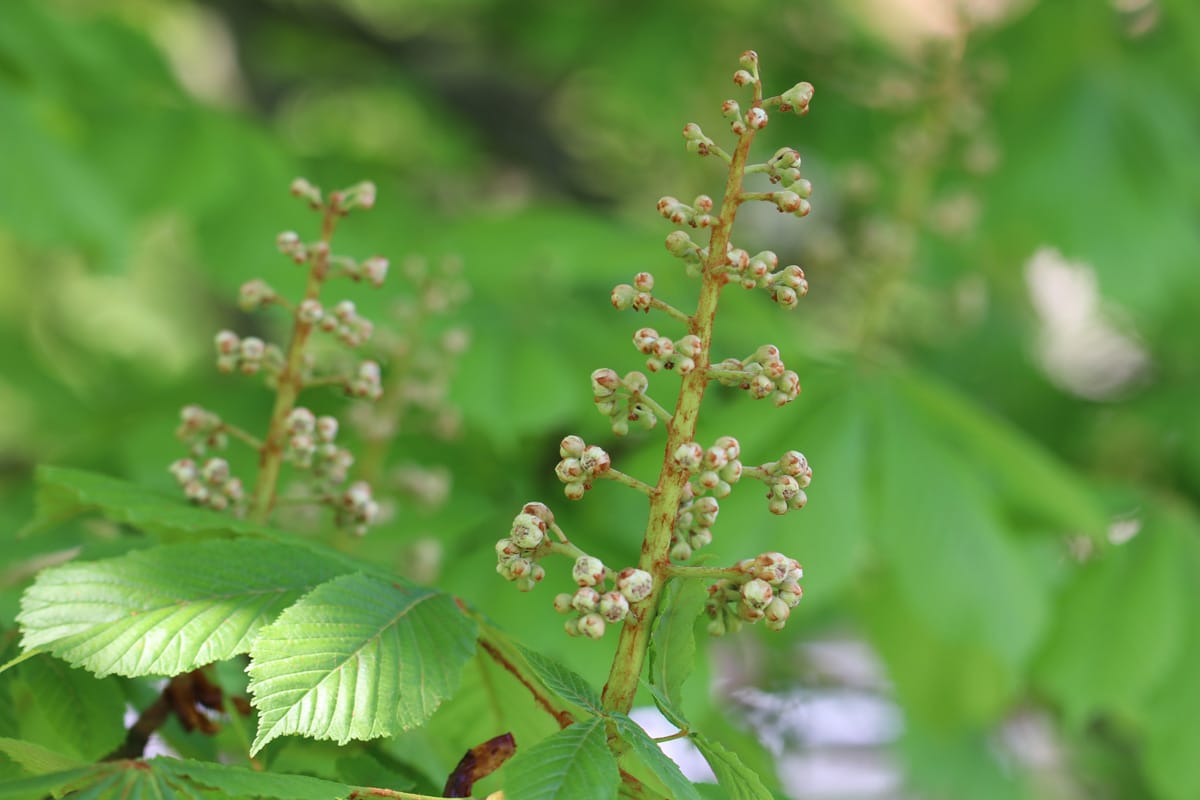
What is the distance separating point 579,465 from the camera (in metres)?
0.84

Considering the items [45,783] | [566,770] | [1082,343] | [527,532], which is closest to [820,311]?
[1082,343]

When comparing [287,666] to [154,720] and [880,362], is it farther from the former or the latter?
[880,362]

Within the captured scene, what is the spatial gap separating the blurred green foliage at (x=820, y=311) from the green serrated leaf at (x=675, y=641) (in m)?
0.22

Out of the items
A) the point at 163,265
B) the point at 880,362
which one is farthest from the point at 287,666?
the point at 163,265

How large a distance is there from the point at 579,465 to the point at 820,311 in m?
3.08

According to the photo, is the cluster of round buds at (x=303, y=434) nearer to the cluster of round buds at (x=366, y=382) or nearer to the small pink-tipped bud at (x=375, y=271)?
the cluster of round buds at (x=366, y=382)

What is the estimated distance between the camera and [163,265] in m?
6.52

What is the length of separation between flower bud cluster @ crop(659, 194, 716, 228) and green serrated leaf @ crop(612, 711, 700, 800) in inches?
14.1

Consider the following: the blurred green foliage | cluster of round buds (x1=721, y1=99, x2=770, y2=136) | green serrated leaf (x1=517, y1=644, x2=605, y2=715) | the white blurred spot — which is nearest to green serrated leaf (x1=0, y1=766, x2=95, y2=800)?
the blurred green foliage

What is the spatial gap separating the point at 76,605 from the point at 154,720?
0.77 feet

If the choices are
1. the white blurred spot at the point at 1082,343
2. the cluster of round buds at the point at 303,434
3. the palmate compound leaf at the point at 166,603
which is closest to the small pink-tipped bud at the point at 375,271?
the cluster of round buds at the point at 303,434

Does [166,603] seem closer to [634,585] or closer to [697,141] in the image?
[634,585]

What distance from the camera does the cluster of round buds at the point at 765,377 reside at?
33.4 inches

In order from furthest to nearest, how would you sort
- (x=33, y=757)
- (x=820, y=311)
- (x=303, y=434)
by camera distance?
(x=820, y=311) < (x=303, y=434) < (x=33, y=757)
